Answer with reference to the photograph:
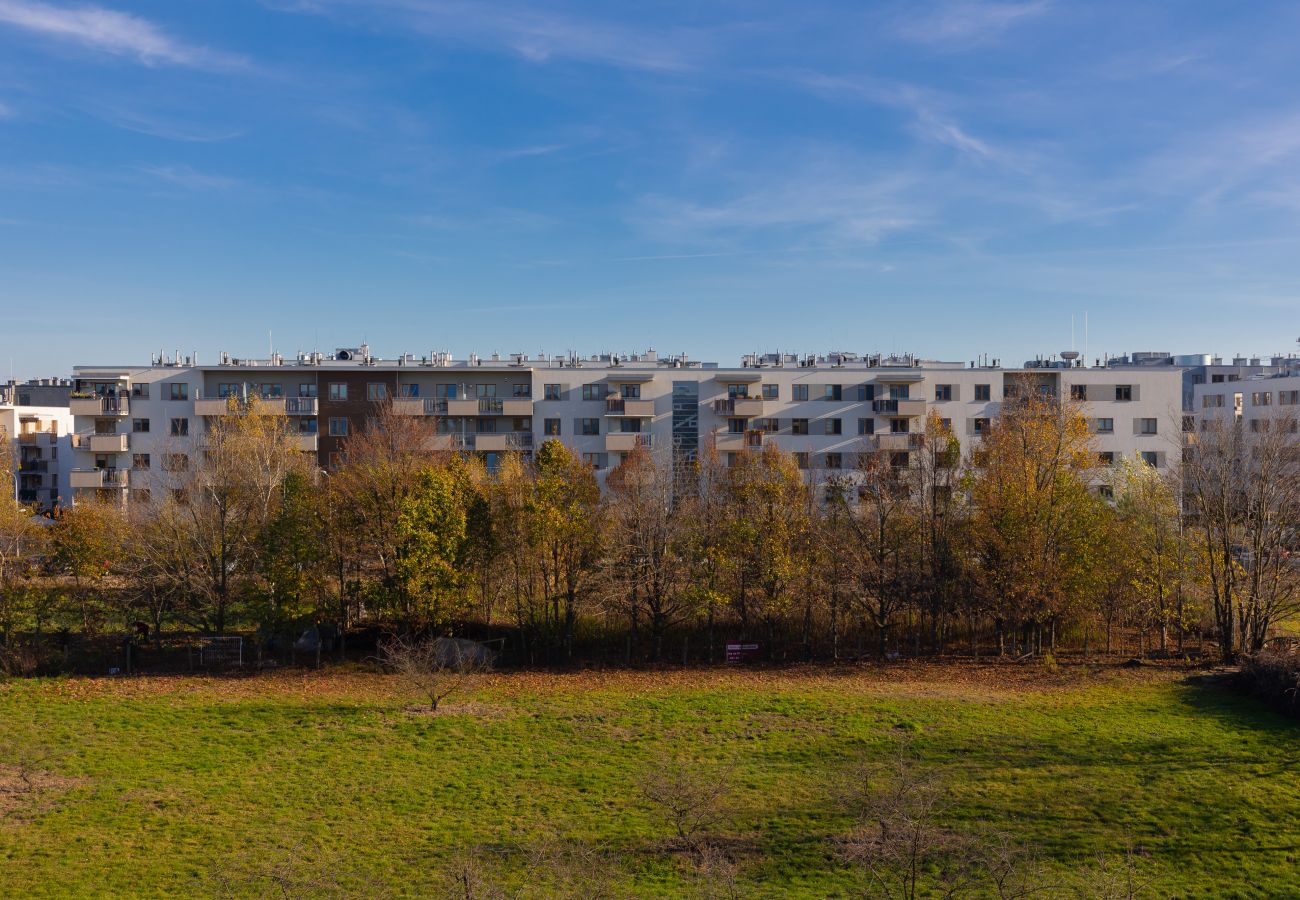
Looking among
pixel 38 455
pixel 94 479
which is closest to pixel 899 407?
pixel 94 479

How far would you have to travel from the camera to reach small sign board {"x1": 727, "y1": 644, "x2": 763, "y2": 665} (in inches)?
1538

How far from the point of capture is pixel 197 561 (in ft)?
131

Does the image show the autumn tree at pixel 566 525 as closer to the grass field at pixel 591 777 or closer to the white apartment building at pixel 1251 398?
the grass field at pixel 591 777

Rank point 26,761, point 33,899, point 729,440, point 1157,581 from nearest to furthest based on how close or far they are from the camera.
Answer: point 33,899
point 26,761
point 1157,581
point 729,440

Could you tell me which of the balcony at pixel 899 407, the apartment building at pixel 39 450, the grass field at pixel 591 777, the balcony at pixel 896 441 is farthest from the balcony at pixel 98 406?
the balcony at pixel 899 407

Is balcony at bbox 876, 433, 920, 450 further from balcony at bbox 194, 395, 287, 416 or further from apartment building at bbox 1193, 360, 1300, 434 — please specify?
balcony at bbox 194, 395, 287, 416

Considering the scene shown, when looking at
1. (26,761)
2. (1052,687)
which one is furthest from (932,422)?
(26,761)

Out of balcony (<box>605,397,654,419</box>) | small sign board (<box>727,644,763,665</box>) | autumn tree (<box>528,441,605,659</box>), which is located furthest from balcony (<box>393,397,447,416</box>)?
small sign board (<box>727,644,763,665</box>)

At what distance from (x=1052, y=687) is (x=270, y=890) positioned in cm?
2723

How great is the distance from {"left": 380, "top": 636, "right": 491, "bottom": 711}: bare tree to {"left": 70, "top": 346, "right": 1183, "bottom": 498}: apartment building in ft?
90.5

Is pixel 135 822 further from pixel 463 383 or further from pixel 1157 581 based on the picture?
pixel 463 383

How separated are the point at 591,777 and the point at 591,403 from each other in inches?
1685

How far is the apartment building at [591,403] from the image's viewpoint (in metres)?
64.4

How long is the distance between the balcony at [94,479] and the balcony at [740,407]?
135ft
